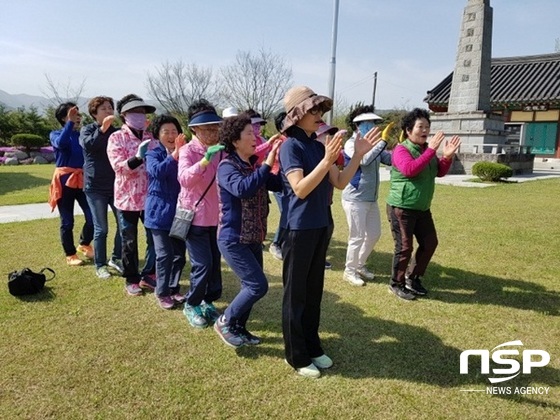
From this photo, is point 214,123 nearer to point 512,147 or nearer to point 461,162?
point 461,162

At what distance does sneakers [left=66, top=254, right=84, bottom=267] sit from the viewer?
17.1 ft

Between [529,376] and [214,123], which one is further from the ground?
[214,123]

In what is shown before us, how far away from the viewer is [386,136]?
405cm

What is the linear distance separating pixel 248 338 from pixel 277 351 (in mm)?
271

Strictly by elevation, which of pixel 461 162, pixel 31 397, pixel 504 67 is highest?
pixel 504 67

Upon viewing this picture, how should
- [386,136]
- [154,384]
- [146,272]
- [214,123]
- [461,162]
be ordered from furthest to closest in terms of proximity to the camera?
[461,162] < [146,272] < [386,136] < [214,123] < [154,384]

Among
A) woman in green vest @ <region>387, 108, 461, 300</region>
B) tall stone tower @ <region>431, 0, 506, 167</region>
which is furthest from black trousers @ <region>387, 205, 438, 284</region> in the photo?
tall stone tower @ <region>431, 0, 506, 167</region>

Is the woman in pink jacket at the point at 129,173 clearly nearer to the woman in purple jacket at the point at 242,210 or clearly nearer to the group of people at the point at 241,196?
the group of people at the point at 241,196

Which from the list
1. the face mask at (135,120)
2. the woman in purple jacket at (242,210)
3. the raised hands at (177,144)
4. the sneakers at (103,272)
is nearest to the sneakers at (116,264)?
Answer: the sneakers at (103,272)

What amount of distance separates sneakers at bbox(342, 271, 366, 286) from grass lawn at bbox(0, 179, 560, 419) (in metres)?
0.11

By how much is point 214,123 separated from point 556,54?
28341mm

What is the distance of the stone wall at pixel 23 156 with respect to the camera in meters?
22.0

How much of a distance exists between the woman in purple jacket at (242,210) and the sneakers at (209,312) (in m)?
0.62

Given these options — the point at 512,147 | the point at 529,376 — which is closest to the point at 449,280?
the point at 529,376
